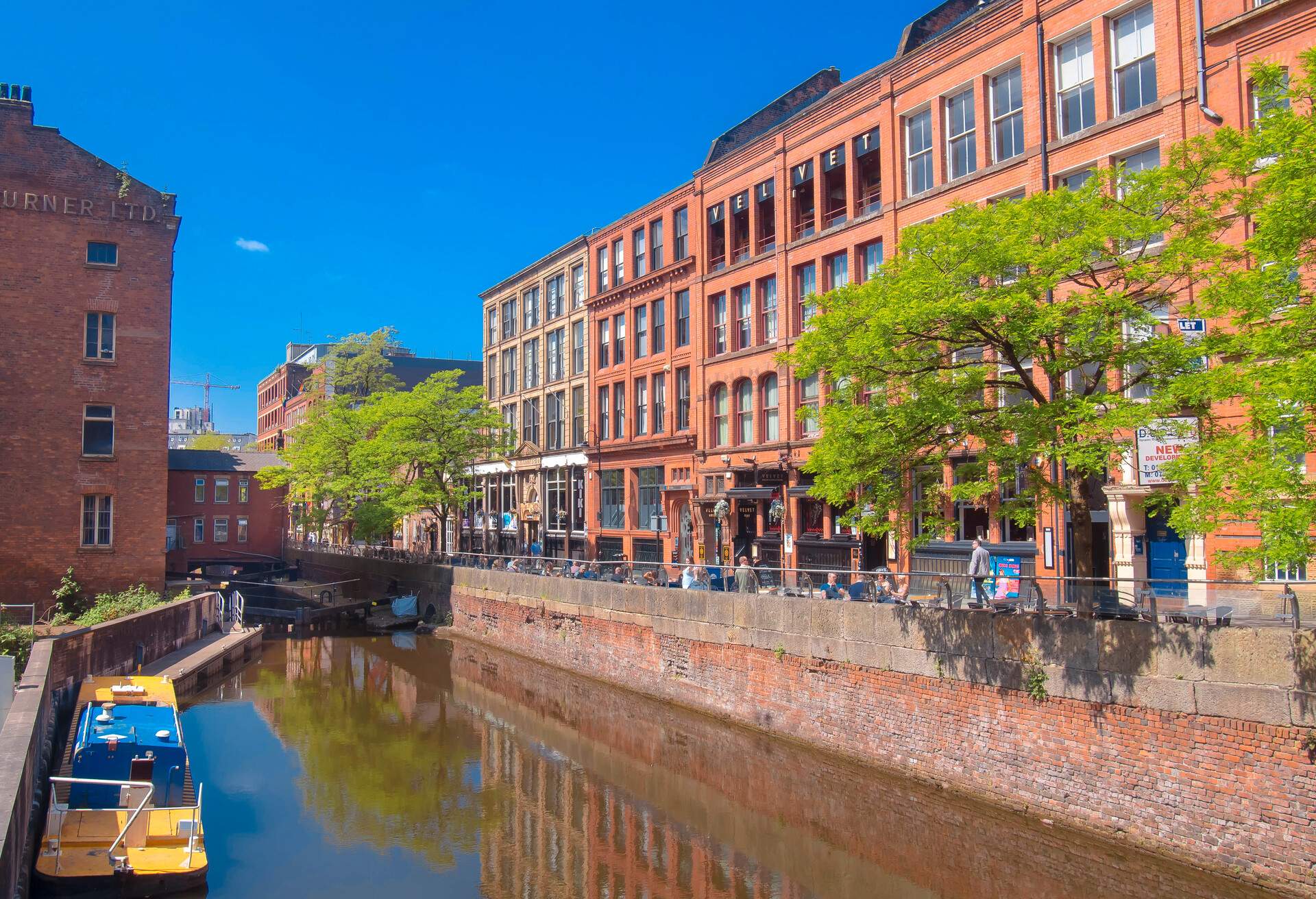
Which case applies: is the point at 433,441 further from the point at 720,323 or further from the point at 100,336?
the point at 720,323

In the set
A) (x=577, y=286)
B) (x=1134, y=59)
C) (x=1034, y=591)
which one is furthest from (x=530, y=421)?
(x=1034, y=591)

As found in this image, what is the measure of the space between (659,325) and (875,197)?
13650 millimetres

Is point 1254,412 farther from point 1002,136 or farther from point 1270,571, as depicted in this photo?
point 1002,136

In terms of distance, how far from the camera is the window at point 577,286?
4972 centimetres

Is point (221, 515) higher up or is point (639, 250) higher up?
point (639, 250)

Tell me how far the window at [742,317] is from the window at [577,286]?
14.4 meters

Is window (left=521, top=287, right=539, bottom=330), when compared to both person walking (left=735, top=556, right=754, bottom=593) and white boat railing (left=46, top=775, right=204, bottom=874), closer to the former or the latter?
person walking (left=735, top=556, right=754, bottom=593)

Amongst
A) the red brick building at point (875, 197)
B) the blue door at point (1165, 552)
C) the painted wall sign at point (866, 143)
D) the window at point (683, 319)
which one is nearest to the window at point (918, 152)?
the red brick building at point (875, 197)

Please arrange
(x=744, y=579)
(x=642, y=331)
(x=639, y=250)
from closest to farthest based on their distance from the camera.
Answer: (x=744, y=579) < (x=642, y=331) < (x=639, y=250)

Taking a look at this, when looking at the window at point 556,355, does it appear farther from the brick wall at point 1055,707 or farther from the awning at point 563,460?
the brick wall at point 1055,707

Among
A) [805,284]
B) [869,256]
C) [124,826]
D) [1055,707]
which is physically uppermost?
[869,256]

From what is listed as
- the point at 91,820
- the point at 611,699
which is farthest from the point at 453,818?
the point at 611,699

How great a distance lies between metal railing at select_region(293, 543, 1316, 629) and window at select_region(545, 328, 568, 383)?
2469cm

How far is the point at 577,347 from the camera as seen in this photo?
49.9m
